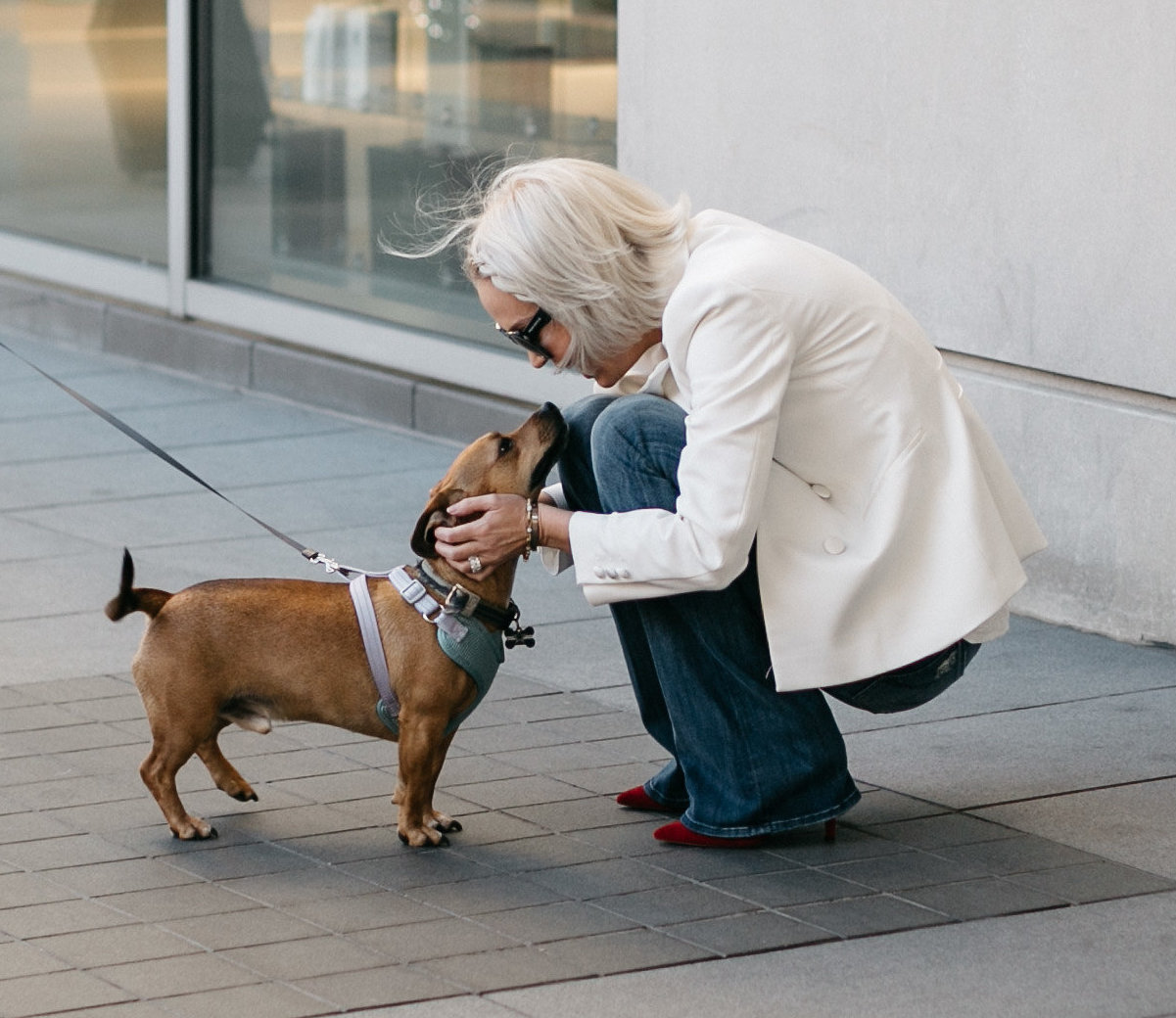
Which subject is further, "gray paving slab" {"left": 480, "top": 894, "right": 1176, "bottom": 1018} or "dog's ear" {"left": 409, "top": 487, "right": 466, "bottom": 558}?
"dog's ear" {"left": 409, "top": 487, "right": 466, "bottom": 558}

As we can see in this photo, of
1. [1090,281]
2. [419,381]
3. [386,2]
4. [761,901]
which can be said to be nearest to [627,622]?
[761,901]

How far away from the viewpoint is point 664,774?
13.8ft

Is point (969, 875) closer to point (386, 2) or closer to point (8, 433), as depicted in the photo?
point (8, 433)

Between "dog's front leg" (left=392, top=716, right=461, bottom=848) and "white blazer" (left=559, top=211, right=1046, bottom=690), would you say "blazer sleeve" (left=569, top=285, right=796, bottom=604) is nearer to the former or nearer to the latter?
"white blazer" (left=559, top=211, right=1046, bottom=690)

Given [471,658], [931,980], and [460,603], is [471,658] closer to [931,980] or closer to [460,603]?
[460,603]

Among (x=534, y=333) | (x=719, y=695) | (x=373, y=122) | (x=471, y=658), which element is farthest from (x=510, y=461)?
(x=373, y=122)

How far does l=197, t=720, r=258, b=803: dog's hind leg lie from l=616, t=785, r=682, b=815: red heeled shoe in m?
0.77

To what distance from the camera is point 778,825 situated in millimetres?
3953

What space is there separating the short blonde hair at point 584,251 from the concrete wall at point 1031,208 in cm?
202

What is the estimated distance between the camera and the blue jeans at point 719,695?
153 inches

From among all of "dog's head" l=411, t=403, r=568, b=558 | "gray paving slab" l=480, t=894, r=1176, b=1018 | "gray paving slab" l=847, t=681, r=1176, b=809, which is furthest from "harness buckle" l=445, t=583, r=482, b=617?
"gray paving slab" l=847, t=681, r=1176, b=809

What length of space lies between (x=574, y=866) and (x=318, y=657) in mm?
642

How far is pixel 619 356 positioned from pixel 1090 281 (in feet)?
7.06

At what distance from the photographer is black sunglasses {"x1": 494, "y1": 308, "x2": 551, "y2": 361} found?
3.84 m
